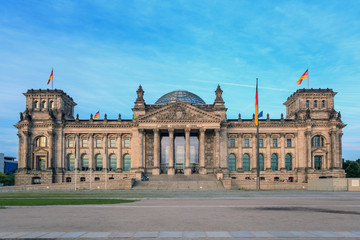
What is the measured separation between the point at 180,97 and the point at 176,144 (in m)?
17.3

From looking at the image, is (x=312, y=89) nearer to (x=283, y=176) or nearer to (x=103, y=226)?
(x=283, y=176)

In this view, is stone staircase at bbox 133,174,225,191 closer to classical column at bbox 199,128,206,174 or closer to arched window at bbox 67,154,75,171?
classical column at bbox 199,128,206,174

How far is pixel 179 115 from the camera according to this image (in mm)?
93562

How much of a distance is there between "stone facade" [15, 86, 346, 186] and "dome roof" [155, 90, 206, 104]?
41.4ft

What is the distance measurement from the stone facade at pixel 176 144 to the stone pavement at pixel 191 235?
78441mm

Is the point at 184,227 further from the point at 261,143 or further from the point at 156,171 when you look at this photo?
the point at 261,143

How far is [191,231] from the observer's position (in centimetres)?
1670

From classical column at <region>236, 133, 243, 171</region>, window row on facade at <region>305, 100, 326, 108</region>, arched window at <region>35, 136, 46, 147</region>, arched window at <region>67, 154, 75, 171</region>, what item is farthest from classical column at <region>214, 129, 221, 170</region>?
arched window at <region>35, 136, 46, 147</region>

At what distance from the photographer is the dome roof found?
366ft

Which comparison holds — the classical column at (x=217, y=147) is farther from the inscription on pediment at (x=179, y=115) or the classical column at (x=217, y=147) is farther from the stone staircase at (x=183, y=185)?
the stone staircase at (x=183, y=185)

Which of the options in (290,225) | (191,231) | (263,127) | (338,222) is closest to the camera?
(191,231)

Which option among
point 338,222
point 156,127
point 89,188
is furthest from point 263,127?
point 338,222

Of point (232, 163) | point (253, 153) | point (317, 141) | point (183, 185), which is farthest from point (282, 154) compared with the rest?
point (183, 185)

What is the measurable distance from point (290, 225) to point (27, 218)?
1535 cm
